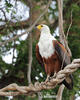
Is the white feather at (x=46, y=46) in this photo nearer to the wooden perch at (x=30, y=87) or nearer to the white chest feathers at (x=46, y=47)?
the white chest feathers at (x=46, y=47)

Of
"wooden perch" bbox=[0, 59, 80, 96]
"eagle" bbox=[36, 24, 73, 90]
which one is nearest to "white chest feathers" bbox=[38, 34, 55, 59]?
"eagle" bbox=[36, 24, 73, 90]

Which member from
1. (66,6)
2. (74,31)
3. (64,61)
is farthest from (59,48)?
(66,6)

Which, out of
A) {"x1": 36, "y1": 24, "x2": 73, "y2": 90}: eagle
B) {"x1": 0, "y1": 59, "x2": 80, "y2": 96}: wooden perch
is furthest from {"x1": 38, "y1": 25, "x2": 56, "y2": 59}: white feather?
{"x1": 0, "y1": 59, "x2": 80, "y2": 96}: wooden perch

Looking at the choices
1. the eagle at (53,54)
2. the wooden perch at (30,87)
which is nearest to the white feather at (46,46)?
the eagle at (53,54)

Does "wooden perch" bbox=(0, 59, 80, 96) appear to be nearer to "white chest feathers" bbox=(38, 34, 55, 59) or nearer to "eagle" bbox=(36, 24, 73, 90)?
"eagle" bbox=(36, 24, 73, 90)

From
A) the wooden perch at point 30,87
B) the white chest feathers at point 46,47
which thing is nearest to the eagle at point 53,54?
the white chest feathers at point 46,47

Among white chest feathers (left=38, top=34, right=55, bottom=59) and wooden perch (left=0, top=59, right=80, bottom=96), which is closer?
wooden perch (left=0, top=59, right=80, bottom=96)

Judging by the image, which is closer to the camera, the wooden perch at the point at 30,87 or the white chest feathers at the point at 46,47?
the wooden perch at the point at 30,87

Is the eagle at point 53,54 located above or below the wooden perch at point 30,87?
below

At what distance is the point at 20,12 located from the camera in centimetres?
593

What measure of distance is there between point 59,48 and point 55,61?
31cm

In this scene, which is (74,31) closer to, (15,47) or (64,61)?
(15,47)

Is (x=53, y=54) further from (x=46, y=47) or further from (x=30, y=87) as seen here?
(x=30, y=87)

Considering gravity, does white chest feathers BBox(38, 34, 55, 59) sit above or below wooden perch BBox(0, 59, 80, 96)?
below
